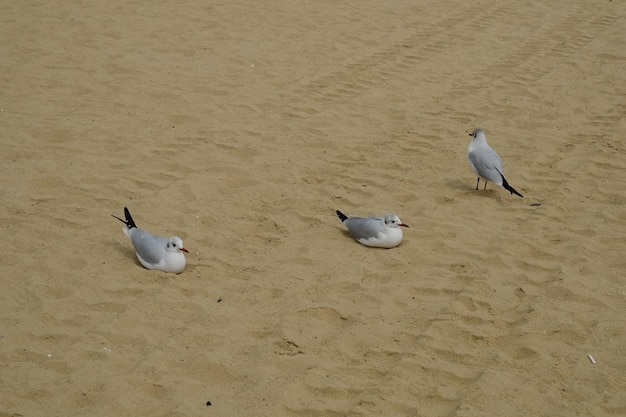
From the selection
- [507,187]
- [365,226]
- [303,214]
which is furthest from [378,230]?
[507,187]

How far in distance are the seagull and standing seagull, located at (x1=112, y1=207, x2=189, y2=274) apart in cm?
116

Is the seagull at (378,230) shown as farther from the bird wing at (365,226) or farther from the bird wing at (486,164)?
the bird wing at (486,164)

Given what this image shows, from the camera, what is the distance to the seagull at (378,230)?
205 inches

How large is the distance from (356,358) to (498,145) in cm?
347

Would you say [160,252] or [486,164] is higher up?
[486,164]

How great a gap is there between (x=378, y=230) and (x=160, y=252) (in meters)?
1.37

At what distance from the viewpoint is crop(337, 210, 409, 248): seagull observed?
205 inches

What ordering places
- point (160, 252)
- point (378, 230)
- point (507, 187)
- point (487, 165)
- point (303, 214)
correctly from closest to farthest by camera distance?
point (160, 252), point (378, 230), point (303, 214), point (507, 187), point (487, 165)

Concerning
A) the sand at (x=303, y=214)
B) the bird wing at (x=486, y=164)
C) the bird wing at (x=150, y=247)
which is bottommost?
the sand at (x=303, y=214)

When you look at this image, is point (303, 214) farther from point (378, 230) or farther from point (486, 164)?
point (486, 164)

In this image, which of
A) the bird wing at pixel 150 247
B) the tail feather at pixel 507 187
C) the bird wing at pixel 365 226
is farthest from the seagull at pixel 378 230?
the bird wing at pixel 150 247

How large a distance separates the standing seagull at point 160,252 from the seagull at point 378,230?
3.80ft

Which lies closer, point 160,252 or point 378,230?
point 160,252

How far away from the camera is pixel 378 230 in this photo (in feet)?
17.1
